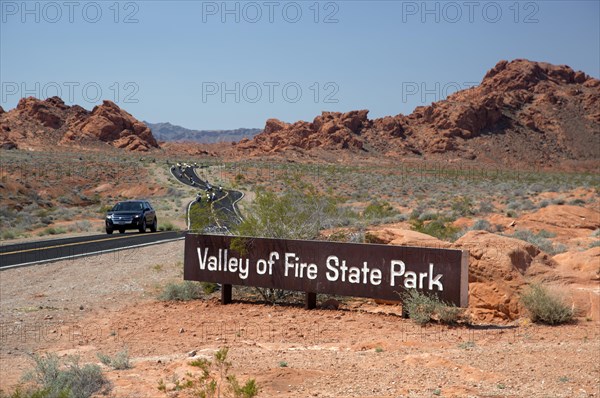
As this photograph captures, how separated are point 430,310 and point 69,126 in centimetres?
13541

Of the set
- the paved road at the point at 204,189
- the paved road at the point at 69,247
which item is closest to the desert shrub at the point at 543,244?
the paved road at the point at 204,189

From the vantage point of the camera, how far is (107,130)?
137 metres

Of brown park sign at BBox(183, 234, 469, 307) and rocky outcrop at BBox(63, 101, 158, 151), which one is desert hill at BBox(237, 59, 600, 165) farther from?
brown park sign at BBox(183, 234, 469, 307)

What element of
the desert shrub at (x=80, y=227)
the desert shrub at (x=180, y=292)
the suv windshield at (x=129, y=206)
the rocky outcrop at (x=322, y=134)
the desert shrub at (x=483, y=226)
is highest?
the rocky outcrop at (x=322, y=134)

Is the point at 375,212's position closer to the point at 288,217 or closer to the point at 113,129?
the point at 288,217

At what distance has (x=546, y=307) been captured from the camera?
33.8 ft

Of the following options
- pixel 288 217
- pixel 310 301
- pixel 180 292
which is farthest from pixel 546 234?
pixel 180 292

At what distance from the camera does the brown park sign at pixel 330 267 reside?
1050 cm

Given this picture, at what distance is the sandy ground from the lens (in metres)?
7.03

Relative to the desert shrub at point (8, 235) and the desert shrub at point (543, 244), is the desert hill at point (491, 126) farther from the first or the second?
the desert shrub at point (543, 244)

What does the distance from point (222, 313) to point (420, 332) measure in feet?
11.7

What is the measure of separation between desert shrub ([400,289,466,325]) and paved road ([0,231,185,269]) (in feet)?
38.4

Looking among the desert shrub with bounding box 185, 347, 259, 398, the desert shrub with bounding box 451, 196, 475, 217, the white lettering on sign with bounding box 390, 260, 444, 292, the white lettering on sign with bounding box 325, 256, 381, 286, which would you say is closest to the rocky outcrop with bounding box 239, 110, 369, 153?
the desert shrub with bounding box 451, 196, 475, 217

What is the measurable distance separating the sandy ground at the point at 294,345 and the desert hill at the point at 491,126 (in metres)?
116
